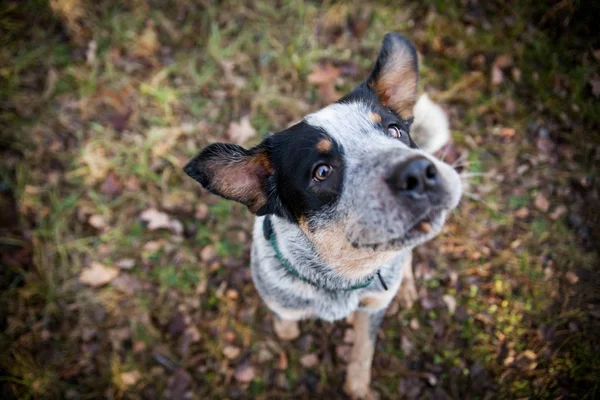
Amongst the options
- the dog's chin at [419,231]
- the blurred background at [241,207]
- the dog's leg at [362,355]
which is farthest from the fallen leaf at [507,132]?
the dog's chin at [419,231]

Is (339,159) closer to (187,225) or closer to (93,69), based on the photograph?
(187,225)

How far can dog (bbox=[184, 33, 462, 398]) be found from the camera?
6.14 ft

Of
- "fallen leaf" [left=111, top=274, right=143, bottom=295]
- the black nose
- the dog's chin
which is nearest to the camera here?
the black nose

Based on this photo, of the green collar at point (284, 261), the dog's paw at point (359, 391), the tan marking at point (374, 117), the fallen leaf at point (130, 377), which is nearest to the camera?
the tan marking at point (374, 117)

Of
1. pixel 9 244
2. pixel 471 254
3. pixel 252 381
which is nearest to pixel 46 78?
pixel 9 244

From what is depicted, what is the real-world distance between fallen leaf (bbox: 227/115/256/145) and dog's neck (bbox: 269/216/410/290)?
2140 millimetres

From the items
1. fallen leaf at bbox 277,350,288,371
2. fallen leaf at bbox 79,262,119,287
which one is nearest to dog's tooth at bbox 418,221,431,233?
fallen leaf at bbox 277,350,288,371

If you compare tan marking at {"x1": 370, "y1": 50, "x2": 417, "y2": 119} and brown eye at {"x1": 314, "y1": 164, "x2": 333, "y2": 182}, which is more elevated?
tan marking at {"x1": 370, "y1": 50, "x2": 417, "y2": 119}

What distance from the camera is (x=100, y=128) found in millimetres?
4750

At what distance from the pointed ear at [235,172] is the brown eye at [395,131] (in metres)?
0.84

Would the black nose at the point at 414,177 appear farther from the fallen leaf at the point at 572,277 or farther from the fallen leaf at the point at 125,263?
the fallen leaf at the point at 125,263

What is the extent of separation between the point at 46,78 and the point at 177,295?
356cm

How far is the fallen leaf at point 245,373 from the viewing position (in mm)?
3771

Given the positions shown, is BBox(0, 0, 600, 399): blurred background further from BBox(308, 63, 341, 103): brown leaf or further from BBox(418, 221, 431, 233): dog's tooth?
BBox(418, 221, 431, 233): dog's tooth
